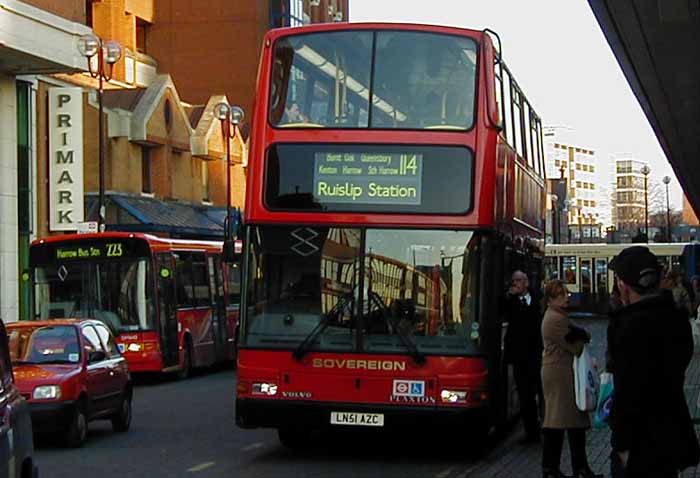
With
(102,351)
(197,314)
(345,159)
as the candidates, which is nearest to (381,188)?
(345,159)

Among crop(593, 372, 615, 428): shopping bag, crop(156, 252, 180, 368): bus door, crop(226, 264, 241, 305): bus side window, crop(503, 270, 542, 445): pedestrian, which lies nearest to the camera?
crop(593, 372, 615, 428): shopping bag

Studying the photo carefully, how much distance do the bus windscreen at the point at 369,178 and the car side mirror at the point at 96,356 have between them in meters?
3.85

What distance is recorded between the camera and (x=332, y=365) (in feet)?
45.0

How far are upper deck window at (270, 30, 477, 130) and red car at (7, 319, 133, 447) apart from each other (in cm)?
419

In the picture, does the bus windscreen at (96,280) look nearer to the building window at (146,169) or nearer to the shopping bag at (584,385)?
the shopping bag at (584,385)

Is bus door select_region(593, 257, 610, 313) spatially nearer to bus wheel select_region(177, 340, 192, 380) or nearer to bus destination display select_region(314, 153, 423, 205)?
bus wheel select_region(177, 340, 192, 380)

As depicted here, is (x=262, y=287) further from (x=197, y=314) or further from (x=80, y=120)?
(x=80, y=120)

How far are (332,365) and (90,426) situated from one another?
6.45m

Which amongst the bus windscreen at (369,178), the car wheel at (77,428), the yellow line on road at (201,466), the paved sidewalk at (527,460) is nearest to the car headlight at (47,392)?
the car wheel at (77,428)

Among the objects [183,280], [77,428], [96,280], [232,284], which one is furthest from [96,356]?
[232,284]

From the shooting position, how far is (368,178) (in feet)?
45.6

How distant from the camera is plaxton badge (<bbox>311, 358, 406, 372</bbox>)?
44.8 ft

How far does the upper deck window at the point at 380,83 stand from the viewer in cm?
1401

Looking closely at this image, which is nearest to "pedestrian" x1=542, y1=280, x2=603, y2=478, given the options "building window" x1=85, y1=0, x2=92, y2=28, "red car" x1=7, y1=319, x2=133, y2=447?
"red car" x1=7, y1=319, x2=133, y2=447
